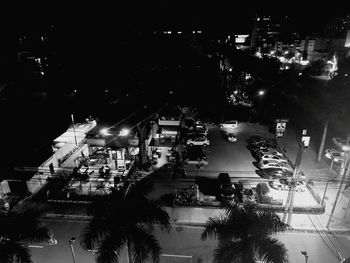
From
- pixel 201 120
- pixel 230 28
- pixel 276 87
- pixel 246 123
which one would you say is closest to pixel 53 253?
pixel 201 120

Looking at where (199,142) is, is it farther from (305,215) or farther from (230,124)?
(305,215)

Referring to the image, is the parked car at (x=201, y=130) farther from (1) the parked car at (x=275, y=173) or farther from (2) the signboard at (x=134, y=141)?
(1) the parked car at (x=275, y=173)

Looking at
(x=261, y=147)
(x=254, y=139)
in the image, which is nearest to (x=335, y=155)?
(x=261, y=147)

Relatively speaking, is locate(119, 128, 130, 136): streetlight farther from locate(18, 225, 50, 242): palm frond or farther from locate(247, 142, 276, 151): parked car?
locate(18, 225, 50, 242): palm frond

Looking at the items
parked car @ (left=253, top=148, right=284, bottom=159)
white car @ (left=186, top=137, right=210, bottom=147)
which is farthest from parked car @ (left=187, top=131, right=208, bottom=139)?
parked car @ (left=253, top=148, right=284, bottom=159)

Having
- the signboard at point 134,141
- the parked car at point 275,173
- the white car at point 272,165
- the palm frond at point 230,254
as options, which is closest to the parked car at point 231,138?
the white car at point 272,165

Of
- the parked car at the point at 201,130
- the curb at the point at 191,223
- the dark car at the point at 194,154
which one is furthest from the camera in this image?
the parked car at the point at 201,130

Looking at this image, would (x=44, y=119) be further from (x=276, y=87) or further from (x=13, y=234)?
(x=276, y=87)
